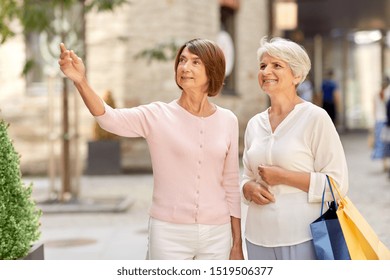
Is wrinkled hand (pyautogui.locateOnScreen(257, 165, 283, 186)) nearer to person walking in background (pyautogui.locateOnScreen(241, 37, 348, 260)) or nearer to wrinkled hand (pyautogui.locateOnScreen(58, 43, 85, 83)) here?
person walking in background (pyautogui.locateOnScreen(241, 37, 348, 260))

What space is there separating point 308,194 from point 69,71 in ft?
2.99

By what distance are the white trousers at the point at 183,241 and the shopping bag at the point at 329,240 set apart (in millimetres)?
367

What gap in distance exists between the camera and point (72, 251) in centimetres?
639

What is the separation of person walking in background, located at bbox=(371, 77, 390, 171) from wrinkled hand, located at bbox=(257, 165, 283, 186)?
354 inches

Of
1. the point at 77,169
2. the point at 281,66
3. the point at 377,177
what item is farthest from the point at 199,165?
the point at 377,177

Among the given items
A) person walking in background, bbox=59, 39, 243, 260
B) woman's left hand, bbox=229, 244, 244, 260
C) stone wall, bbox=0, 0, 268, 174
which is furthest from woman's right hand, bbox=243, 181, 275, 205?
stone wall, bbox=0, 0, 268, 174

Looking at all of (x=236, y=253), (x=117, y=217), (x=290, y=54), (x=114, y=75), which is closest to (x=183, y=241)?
(x=236, y=253)

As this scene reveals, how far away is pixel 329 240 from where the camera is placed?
2.58 m

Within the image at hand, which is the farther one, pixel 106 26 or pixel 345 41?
pixel 345 41

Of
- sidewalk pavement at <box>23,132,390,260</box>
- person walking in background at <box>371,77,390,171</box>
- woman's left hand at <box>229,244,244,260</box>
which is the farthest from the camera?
person walking in background at <box>371,77,390,171</box>

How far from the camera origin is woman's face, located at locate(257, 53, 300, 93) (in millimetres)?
2637

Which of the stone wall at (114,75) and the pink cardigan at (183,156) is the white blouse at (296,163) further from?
the stone wall at (114,75)
